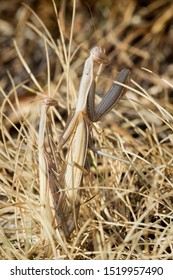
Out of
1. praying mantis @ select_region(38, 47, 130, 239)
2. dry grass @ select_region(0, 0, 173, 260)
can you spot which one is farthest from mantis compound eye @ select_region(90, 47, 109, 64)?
dry grass @ select_region(0, 0, 173, 260)

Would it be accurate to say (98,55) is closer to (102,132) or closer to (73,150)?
(73,150)

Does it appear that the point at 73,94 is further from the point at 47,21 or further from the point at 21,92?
the point at 47,21

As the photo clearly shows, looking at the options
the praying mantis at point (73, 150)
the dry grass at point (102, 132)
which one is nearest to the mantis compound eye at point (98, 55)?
the praying mantis at point (73, 150)

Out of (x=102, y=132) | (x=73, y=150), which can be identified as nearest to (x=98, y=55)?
(x=73, y=150)

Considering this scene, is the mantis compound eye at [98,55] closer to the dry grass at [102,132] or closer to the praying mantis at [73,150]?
the praying mantis at [73,150]
